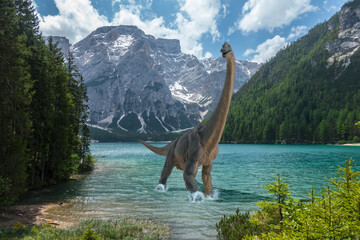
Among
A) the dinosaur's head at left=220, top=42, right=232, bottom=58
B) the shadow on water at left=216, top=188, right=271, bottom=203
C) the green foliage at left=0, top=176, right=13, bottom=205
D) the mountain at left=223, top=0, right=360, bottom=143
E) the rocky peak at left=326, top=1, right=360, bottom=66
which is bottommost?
the shadow on water at left=216, top=188, right=271, bottom=203

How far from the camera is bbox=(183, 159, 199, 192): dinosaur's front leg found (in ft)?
28.8

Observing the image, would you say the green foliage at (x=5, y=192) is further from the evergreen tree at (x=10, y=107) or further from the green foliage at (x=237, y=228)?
the green foliage at (x=237, y=228)

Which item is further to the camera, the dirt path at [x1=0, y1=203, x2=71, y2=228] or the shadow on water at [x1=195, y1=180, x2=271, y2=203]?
the shadow on water at [x1=195, y1=180, x2=271, y2=203]

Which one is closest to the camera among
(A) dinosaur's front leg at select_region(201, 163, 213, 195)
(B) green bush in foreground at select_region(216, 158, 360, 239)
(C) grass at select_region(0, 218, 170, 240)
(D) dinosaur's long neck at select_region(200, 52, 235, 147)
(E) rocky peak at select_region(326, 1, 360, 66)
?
(B) green bush in foreground at select_region(216, 158, 360, 239)

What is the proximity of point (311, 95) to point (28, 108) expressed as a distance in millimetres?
131891

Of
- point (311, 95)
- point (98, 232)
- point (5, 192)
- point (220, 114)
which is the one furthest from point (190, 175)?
point (311, 95)

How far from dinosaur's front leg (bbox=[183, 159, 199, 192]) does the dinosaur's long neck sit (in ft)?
2.98

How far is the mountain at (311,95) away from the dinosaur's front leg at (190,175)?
269 feet

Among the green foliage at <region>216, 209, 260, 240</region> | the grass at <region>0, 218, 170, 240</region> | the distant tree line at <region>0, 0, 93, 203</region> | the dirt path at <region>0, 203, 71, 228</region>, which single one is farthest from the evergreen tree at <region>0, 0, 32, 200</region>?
the green foliage at <region>216, 209, 260, 240</region>

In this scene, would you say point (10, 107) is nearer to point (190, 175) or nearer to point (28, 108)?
point (28, 108)

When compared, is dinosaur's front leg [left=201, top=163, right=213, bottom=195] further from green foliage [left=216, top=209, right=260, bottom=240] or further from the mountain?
the mountain

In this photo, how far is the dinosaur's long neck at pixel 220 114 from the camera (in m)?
7.80

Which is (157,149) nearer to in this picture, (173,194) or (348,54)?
(173,194)

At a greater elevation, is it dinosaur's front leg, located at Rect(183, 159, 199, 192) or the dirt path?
dinosaur's front leg, located at Rect(183, 159, 199, 192)
